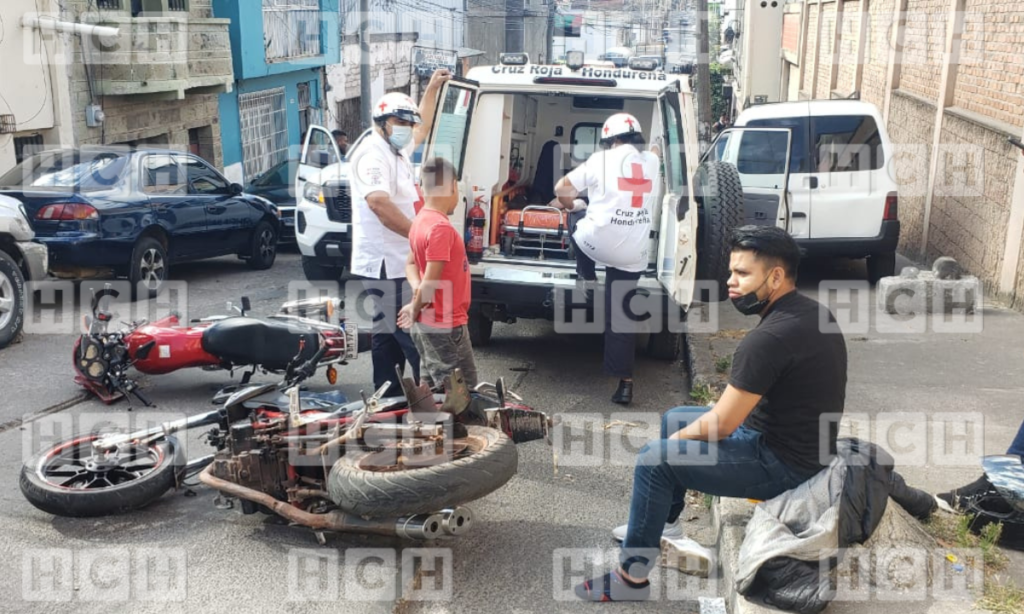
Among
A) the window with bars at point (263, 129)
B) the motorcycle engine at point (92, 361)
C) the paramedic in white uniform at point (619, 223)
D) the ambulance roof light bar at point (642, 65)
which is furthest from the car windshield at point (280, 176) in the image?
the paramedic in white uniform at point (619, 223)

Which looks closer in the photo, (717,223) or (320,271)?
(717,223)

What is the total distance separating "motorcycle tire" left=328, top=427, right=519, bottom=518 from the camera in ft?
13.5

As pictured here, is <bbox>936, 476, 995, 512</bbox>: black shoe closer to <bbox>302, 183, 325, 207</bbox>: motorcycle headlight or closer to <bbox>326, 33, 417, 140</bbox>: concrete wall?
<bbox>302, 183, 325, 207</bbox>: motorcycle headlight

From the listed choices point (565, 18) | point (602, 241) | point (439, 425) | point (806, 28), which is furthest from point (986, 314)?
point (565, 18)

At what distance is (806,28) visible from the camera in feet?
81.5

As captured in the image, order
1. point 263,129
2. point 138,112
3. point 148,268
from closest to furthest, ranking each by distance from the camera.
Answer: point 148,268, point 138,112, point 263,129

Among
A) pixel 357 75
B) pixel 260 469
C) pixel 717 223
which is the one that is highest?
pixel 357 75

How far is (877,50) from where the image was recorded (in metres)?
16.9

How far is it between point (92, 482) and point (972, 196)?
9.25 meters

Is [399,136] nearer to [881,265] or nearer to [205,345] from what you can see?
[205,345]

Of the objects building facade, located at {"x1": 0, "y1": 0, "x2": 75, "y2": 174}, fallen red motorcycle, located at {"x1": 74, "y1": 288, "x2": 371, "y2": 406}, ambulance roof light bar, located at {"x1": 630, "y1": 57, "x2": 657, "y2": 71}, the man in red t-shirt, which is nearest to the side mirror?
fallen red motorcycle, located at {"x1": 74, "y1": 288, "x2": 371, "y2": 406}

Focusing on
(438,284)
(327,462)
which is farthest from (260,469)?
(438,284)

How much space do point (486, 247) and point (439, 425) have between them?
3.89 meters

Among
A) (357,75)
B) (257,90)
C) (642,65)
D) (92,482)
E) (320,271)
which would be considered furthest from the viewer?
(357,75)
